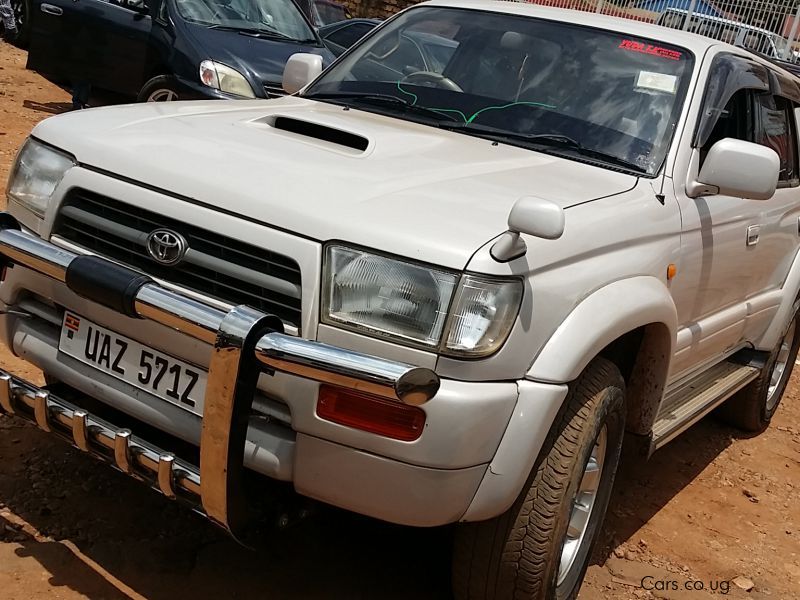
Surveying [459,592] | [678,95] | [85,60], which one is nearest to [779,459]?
[678,95]

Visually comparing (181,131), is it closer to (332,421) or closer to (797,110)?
(332,421)

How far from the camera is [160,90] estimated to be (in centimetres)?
788

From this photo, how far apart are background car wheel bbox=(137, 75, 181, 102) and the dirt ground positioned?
4.12 meters

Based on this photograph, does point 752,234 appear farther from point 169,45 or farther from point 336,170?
point 169,45

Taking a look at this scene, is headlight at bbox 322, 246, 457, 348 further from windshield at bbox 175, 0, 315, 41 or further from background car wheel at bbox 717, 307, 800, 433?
windshield at bbox 175, 0, 315, 41

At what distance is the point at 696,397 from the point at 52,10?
6.83 metres

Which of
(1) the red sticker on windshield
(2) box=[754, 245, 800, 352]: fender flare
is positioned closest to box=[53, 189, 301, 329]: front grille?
(1) the red sticker on windshield

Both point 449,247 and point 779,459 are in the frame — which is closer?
point 449,247

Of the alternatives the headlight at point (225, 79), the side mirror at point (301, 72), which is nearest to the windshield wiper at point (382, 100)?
the side mirror at point (301, 72)

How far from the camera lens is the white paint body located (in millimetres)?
2348

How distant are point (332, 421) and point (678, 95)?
6.50 ft

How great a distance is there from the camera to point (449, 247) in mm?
2348

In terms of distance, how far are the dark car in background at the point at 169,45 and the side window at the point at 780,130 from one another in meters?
4.15

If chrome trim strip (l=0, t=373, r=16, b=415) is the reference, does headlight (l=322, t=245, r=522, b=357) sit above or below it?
above
